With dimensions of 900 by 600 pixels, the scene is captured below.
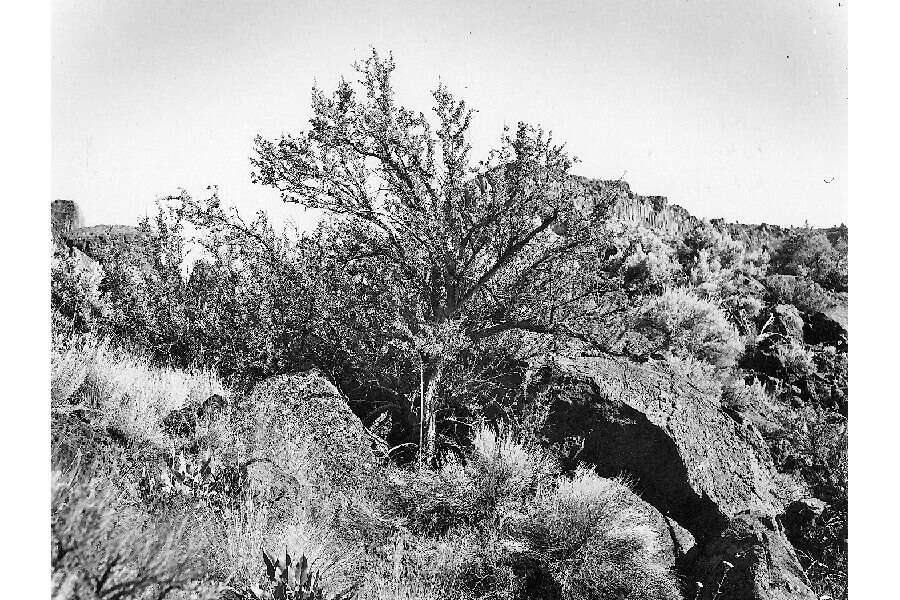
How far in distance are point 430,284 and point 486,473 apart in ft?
7.16

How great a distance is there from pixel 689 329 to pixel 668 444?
6.27m

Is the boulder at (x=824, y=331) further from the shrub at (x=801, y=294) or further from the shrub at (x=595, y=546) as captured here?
the shrub at (x=595, y=546)

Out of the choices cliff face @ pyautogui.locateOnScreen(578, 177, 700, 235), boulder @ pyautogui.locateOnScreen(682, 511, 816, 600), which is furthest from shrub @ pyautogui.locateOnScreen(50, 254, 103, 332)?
cliff face @ pyautogui.locateOnScreen(578, 177, 700, 235)

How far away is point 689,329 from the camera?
12.5 m

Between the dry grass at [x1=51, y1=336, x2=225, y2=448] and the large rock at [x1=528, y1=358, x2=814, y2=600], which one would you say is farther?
the large rock at [x1=528, y1=358, x2=814, y2=600]

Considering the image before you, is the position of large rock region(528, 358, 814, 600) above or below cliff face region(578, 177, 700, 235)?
below

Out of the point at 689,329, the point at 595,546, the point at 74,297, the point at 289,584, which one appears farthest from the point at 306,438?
the point at 689,329

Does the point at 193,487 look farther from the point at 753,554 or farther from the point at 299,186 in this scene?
the point at 753,554

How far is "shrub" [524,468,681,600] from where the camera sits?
17.1ft

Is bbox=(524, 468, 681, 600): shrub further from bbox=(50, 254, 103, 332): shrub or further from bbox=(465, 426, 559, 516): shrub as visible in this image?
bbox=(50, 254, 103, 332): shrub

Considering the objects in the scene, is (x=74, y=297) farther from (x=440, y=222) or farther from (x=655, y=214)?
(x=655, y=214)

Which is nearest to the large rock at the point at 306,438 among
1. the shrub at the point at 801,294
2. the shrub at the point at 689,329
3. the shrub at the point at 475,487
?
the shrub at the point at 475,487

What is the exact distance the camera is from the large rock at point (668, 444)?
630cm

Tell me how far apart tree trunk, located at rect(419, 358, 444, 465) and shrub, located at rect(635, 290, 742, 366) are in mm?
5230
